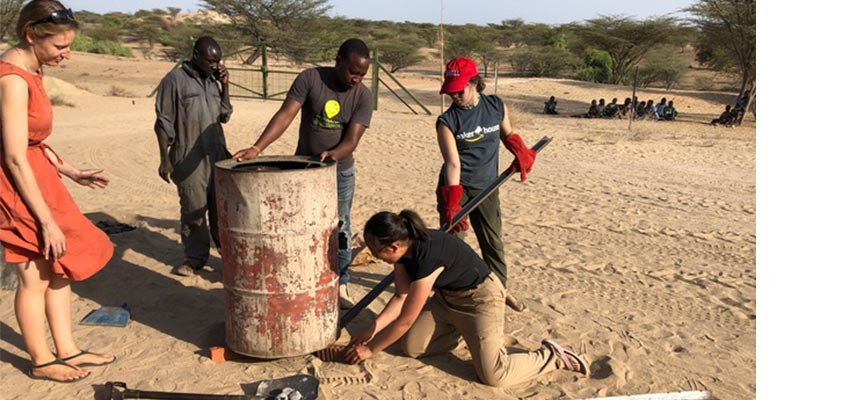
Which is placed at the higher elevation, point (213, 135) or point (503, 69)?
point (503, 69)

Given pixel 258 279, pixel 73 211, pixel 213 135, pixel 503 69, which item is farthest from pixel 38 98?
pixel 503 69

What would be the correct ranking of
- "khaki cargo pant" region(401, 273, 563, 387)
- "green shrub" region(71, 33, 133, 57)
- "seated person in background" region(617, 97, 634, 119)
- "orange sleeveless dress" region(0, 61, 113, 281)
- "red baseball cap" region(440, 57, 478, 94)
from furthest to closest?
"green shrub" region(71, 33, 133, 57)
"seated person in background" region(617, 97, 634, 119)
"red baseball cap" region(440, 57, 478, 94)
"khaki cargo pant" region(401, 273, 563, 387)
"orange sleeveless dress" region(0, 61, 113, 281)

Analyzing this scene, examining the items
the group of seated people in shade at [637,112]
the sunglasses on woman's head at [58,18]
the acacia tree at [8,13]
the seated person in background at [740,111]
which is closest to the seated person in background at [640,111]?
the group of seated people in shade at [637,112]

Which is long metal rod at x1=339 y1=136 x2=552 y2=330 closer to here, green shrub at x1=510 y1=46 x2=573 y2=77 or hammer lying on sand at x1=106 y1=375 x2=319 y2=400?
hammer lying on sand at x1=106 y1=375 x2=319 y2=400

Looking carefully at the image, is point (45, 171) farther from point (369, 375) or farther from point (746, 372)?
point (746, 372)

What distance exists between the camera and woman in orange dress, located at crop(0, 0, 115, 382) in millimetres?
2926

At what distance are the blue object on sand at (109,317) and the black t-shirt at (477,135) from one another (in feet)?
7.15

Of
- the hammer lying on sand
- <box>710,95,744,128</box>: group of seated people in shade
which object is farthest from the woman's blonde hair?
<box>710,95,744,128</box>: group of seated people in shade

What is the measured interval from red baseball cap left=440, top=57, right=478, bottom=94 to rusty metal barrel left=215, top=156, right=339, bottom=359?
96cm

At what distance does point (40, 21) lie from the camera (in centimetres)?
296

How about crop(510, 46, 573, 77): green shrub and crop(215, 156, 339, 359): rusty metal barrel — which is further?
crop(510, 46, 573, 77): green shrub

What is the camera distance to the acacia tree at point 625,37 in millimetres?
28500

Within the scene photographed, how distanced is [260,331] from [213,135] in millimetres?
1800

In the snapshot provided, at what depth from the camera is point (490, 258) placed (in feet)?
14.9
